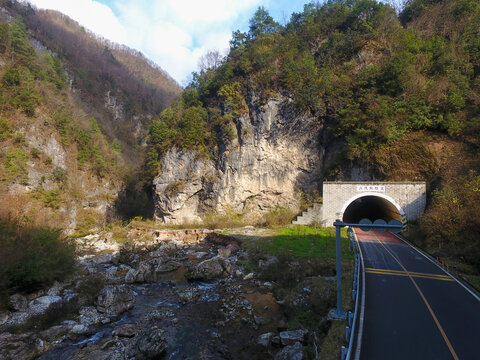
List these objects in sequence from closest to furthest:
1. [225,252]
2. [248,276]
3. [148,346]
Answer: [148,346], [248,276], [225,252]

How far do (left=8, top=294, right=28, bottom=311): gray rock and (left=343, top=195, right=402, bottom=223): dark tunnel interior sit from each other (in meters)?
23.2

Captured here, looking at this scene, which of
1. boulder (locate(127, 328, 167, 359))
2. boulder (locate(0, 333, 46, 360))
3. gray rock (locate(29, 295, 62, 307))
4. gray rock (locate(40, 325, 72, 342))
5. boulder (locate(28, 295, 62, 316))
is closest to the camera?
boulder (locate(0, 333, 46, 360))

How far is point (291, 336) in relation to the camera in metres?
7.75

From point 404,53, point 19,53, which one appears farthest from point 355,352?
point 19,53

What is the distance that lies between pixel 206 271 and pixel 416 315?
904 cm

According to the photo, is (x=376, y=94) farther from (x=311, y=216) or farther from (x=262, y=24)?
(x=262, y=24)

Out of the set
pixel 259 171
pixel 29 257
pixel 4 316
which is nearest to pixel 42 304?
pixel 4 316

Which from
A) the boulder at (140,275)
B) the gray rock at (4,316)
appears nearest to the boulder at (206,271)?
the boulder at (140,275)

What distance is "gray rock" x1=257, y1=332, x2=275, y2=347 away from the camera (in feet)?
25.2

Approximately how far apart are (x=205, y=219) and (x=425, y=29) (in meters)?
30.7

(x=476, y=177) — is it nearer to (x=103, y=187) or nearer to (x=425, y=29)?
(x=425, y=29)

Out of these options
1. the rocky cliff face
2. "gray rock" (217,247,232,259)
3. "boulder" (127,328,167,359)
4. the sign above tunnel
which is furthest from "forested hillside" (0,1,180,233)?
the sign above tunnel

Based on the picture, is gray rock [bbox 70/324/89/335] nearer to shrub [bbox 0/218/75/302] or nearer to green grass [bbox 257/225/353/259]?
shrub [bbox 0/218/75/302]

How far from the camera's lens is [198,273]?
12930 mm
